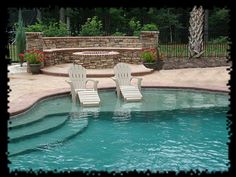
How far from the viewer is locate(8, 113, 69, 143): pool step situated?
8.72 m

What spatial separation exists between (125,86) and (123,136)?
3996mm

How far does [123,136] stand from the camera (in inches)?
369

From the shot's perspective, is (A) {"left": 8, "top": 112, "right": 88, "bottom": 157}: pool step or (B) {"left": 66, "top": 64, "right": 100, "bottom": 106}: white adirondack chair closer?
(A) {"left": 8, "top": 112, "right": 88, "bottom": 157}: pool step

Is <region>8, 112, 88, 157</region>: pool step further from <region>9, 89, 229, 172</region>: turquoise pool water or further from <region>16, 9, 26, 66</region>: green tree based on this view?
<region>16, 9, 26, 66</region>: green tree

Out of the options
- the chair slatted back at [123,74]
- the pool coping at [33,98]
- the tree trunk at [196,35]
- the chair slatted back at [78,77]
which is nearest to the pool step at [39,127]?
the pool coping at [33,98]

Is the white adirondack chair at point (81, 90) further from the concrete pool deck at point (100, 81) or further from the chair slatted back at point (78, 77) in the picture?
the concrete pool deck at point (100, 81)

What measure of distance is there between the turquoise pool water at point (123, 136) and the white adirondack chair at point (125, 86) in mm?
312

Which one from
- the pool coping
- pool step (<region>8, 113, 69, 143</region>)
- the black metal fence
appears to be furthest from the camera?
the black metal fence

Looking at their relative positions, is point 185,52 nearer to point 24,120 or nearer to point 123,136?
point 123,136

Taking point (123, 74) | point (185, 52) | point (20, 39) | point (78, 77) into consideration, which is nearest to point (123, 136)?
point (78, 77)

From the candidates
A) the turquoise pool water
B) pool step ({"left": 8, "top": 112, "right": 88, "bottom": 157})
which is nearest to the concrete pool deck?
the turquoise pool water

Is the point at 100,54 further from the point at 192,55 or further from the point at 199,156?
the point at 199,156

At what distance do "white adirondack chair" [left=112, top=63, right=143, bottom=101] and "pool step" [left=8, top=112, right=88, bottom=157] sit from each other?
2.45 meters

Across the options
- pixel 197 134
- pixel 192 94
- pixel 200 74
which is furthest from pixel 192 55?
pixel 197 134
